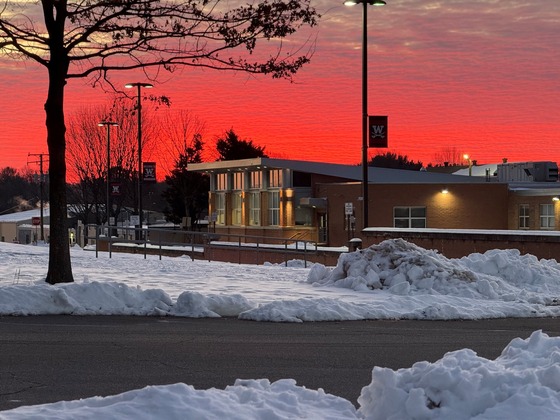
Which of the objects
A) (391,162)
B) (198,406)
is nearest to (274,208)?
(198,406)

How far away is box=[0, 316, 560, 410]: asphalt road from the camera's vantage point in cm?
1008

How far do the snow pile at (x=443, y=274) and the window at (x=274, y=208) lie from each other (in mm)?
44929

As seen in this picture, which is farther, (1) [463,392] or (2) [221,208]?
(2) [221,208]

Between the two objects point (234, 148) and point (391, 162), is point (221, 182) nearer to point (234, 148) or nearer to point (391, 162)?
point (234, 148)

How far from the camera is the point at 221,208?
258ft

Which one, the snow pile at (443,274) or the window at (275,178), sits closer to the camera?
the snow pile at (443,274)

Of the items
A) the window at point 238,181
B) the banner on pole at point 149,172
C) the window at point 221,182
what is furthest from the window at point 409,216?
the window at point 221,182

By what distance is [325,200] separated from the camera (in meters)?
63.1

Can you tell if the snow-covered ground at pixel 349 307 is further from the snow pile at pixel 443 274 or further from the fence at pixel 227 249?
the fence at pixel 227 249

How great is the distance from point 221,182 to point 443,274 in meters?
58.6

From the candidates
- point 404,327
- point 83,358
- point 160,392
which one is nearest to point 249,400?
point 160,392

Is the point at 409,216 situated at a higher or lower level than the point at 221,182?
lower

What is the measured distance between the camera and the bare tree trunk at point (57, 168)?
20609 mm

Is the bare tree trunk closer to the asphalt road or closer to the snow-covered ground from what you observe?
Result: the snow-covered ground
